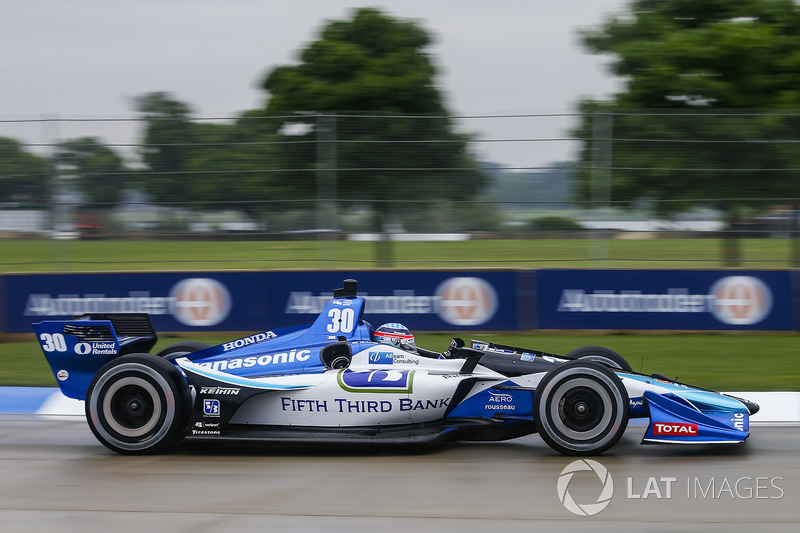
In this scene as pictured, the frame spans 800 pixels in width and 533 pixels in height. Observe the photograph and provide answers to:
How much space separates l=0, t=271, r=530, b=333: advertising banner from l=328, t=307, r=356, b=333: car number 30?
4.66 meters

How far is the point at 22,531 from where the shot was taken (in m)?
4.46

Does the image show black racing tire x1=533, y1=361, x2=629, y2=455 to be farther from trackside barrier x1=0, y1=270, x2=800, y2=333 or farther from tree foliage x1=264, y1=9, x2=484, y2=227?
tree foliage x1=264, y1=9, x2=484, y2=227

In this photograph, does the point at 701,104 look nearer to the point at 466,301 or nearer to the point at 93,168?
the point at 466,301

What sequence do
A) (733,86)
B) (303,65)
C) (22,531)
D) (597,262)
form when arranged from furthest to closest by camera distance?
(303,65) < (733,86) < (597,262) < (22,531)

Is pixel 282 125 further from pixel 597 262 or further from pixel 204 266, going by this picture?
pixel 597 262

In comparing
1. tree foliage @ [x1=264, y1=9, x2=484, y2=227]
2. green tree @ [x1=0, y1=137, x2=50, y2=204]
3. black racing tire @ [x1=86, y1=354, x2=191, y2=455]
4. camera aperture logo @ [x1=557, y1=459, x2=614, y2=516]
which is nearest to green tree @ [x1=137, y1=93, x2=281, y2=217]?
tree foliage @ [x1=264, y1=9, x2=484, y2=227]

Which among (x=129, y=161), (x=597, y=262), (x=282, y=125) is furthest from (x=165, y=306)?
(x=597, y=262)

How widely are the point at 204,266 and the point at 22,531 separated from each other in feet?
24.2

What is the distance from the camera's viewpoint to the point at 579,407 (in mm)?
5703

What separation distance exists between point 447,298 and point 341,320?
483 centimetres

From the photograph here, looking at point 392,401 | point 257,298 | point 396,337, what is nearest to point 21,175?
point 257,298

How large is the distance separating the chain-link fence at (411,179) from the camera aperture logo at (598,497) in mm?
6055

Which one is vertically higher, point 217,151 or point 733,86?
point 733,86

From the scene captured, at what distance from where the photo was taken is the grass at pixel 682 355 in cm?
868
